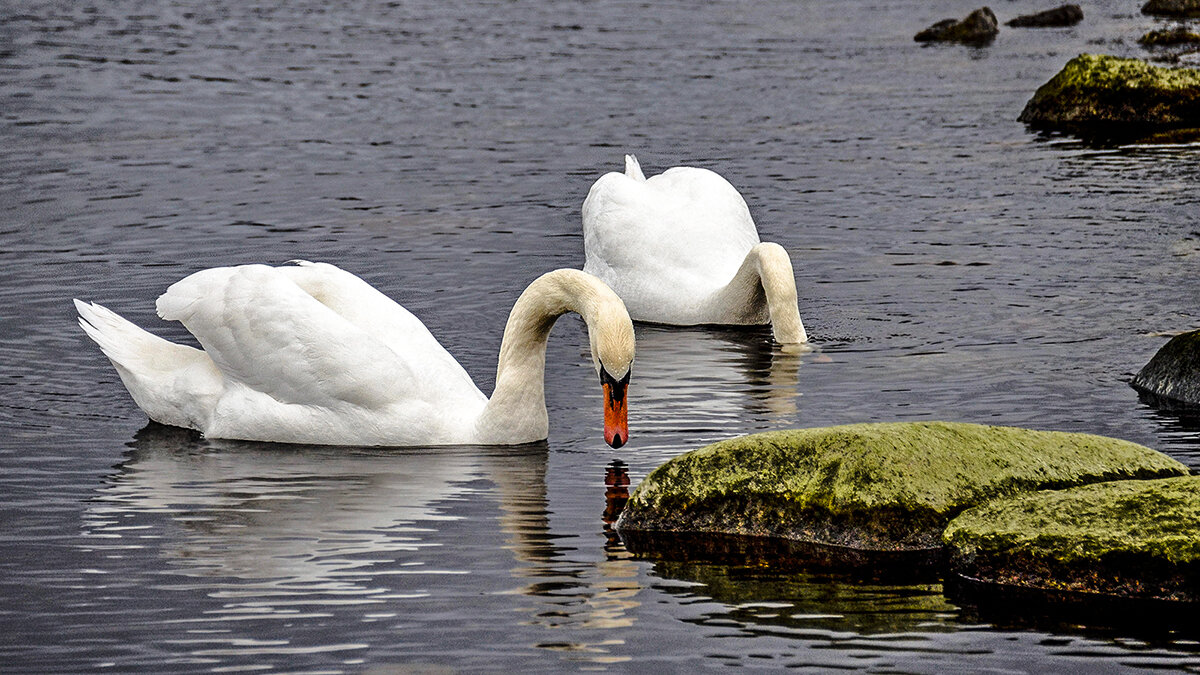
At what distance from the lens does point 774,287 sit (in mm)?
13125

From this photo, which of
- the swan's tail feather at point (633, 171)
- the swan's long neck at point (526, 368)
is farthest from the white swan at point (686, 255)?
the swan's long neck at point (526, 368)

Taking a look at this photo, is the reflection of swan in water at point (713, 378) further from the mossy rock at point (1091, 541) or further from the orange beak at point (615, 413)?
the mossy rock at point (1091, 541)

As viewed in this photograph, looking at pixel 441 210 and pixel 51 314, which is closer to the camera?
pixel 51 314

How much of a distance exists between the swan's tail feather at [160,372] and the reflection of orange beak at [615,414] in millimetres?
2526

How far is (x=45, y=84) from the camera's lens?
85.8ft

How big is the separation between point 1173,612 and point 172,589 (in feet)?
13.0

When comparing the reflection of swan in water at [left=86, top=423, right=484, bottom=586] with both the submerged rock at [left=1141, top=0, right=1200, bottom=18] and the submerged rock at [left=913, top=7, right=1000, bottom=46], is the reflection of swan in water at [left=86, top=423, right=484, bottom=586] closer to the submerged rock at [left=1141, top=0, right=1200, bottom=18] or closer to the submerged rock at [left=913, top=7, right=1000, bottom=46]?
the submerged rock at [left=913, top=7, right=1000, bottom=46]

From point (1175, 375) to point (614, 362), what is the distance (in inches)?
136

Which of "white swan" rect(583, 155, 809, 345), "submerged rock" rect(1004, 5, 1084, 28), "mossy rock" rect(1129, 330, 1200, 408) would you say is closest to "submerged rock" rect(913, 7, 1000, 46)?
"submerged rock" rect(1004, 5, 1084, 28)

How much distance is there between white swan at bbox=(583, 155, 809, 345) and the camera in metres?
13.4

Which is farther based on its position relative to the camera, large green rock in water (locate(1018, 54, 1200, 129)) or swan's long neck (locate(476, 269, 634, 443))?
large green rock in water (locate(1018, 54, 1200, 129))

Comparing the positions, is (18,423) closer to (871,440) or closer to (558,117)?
(871,440)

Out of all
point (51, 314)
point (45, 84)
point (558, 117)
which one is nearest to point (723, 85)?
point (558, 117)

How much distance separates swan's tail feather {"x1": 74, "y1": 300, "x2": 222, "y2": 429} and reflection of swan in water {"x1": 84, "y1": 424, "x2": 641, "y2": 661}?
182 millimetres
